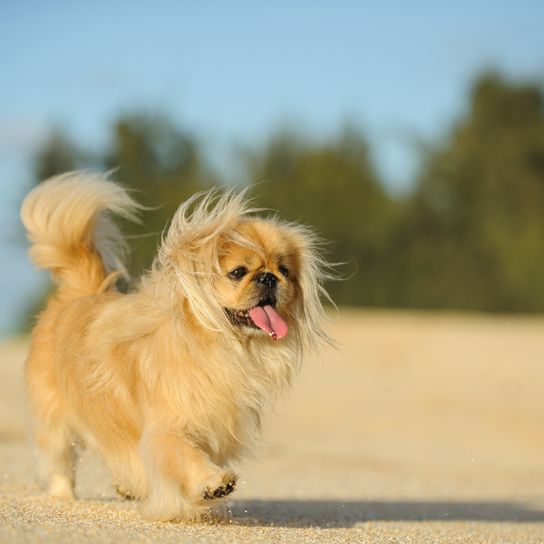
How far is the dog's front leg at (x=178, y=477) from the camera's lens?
202 inches

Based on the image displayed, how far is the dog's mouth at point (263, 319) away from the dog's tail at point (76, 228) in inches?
64.5

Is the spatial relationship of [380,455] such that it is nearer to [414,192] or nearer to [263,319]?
[263,319]

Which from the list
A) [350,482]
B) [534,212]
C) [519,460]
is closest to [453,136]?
[534,212]

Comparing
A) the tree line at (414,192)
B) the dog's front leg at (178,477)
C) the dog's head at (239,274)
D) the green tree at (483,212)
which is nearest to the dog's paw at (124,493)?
the dog's front leg at (178,477)

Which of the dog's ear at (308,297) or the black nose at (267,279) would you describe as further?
the dog's ear at (308,297)

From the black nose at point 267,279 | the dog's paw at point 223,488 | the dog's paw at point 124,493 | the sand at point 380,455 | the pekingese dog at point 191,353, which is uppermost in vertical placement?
Answer: the black nose at point 267,279

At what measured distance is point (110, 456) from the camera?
6191mm

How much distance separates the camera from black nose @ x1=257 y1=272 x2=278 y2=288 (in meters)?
5.71

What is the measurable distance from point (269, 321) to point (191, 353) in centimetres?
46

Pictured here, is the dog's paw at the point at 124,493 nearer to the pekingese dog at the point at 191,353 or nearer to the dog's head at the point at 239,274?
the pekingese dog at the point at 191,353

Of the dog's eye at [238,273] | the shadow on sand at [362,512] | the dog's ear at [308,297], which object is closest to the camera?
the dog's eye at [238,273]

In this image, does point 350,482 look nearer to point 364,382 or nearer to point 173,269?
point 173,269

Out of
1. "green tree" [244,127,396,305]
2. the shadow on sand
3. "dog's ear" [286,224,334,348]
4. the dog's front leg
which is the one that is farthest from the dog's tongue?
"green tree" [244,127,396,305]

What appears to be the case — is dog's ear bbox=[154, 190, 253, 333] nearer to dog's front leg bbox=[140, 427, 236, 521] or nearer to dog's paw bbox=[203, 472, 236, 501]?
dog's front leg bbox=[140, 427, 236, 521]
